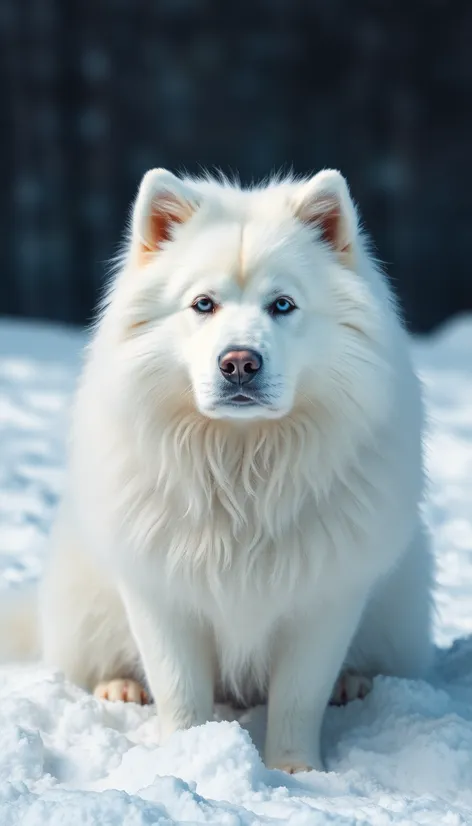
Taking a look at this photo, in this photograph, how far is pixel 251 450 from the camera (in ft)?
9.73

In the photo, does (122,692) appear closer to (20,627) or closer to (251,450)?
(20,627)

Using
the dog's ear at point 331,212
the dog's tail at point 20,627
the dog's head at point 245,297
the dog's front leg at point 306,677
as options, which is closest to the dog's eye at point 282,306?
the dog's head at point 245,297

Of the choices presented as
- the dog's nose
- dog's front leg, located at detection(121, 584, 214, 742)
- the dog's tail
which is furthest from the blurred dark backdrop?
the dog's nose

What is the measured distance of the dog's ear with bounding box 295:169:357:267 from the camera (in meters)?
2.98

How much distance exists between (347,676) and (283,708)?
432 millimetres

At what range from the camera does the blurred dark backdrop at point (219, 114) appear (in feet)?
35.9

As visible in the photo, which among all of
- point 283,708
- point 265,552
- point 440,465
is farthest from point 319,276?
point 440,465

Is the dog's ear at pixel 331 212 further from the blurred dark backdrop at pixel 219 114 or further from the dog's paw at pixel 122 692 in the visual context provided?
the blurred dark backdrop at pixel 219 114

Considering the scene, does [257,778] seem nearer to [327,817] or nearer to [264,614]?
[327,817]

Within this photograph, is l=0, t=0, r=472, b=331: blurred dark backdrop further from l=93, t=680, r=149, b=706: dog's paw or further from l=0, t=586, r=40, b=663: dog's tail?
l=93, t=680, r=149, b=706: dog's paw

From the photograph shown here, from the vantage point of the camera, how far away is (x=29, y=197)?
11.0 meters

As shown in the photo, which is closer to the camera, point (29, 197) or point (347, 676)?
point (347, 676)

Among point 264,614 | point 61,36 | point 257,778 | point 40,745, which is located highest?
point 61,36

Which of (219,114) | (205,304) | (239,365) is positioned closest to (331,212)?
(205,304)
